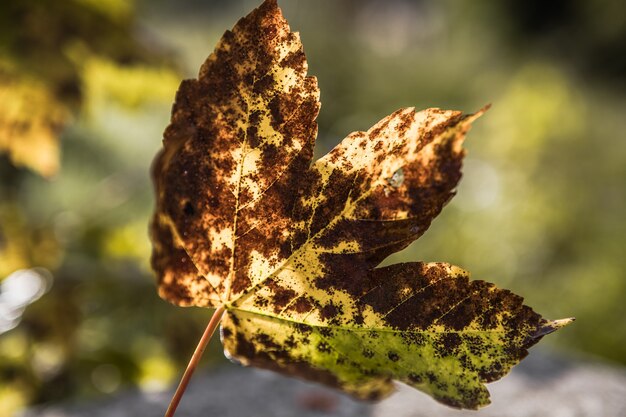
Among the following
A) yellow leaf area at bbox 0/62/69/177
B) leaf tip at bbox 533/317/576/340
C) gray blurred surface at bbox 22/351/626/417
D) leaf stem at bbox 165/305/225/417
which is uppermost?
yellow leaf area at bbox 0/62/69/177

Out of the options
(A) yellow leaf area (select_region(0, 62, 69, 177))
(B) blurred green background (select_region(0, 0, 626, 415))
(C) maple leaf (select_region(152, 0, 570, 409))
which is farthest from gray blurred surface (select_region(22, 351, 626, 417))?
(C) maple leaf (select_region(152, 0, 570, 409))

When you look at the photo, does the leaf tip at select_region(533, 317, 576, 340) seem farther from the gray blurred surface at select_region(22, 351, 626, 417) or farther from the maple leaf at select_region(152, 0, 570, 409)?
the gray blurred surface at select_region(22, 351, 626, 417)

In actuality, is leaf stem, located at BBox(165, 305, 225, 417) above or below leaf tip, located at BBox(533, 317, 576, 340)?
below

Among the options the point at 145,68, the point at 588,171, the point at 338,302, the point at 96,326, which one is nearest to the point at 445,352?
the point at 338,302

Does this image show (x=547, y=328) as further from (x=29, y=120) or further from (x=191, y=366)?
(x=29, y=120)

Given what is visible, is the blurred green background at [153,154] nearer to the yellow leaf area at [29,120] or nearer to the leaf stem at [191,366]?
the yellow leaf area at [29,120]

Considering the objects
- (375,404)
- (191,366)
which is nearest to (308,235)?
(191,366)

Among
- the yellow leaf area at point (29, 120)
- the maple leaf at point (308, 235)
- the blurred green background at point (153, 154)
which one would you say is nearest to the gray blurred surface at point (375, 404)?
the blurred green background at point (153, 154)

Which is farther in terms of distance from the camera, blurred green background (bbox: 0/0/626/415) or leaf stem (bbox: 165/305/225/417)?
blurred green background (bbox: 0/0/626/415)
